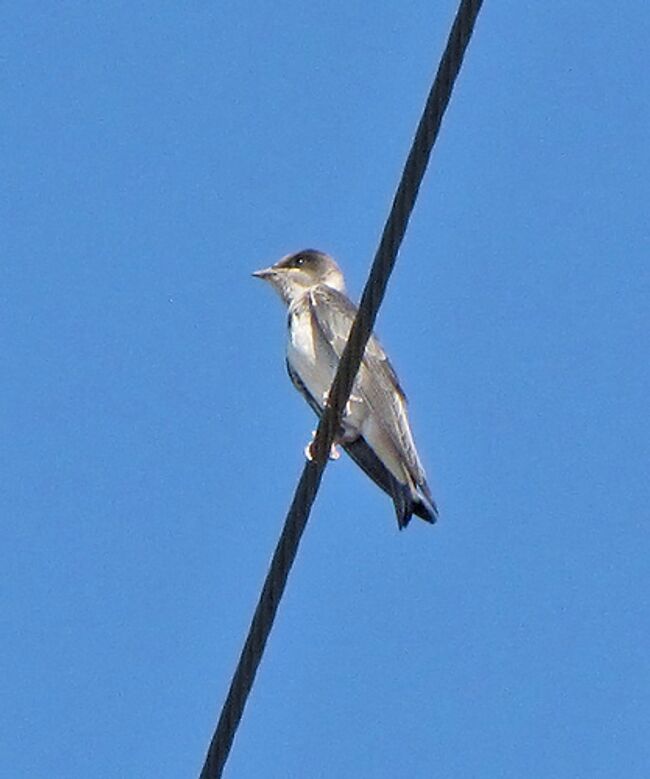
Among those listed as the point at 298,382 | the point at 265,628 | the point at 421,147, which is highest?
the point at 298,382

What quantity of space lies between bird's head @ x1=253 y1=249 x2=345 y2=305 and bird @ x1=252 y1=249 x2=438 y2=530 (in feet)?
0.62

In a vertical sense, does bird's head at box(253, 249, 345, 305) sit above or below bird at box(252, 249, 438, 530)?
above

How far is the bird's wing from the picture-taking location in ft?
29.9

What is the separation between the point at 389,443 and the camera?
9.17m

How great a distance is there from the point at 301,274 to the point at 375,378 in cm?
241

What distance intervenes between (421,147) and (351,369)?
2.23 ft

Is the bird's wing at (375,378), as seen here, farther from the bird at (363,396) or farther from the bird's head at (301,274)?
the bird's head at (301,274)

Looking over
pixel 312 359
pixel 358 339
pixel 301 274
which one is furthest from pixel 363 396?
pixel 358 339

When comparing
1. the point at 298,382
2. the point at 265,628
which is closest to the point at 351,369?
the point at 265,628

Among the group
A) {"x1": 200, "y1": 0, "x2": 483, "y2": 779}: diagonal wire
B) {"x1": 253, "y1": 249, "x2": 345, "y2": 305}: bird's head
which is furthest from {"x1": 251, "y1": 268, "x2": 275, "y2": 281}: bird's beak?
{"x1": 200, "y1": 0, "x2": 483, "y2": 779}: diagonal wire

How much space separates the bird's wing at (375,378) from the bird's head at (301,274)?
3.13 ft

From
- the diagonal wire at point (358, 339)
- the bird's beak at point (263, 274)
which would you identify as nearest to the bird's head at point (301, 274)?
the bird's beak at point (263, 274)

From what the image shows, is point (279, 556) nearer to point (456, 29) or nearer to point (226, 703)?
point (226, 703)

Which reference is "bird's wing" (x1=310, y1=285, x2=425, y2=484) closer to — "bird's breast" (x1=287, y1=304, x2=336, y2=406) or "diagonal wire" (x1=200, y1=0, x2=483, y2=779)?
"bird's breast" (x1=287, y1=304, x2=336, y2=406)
